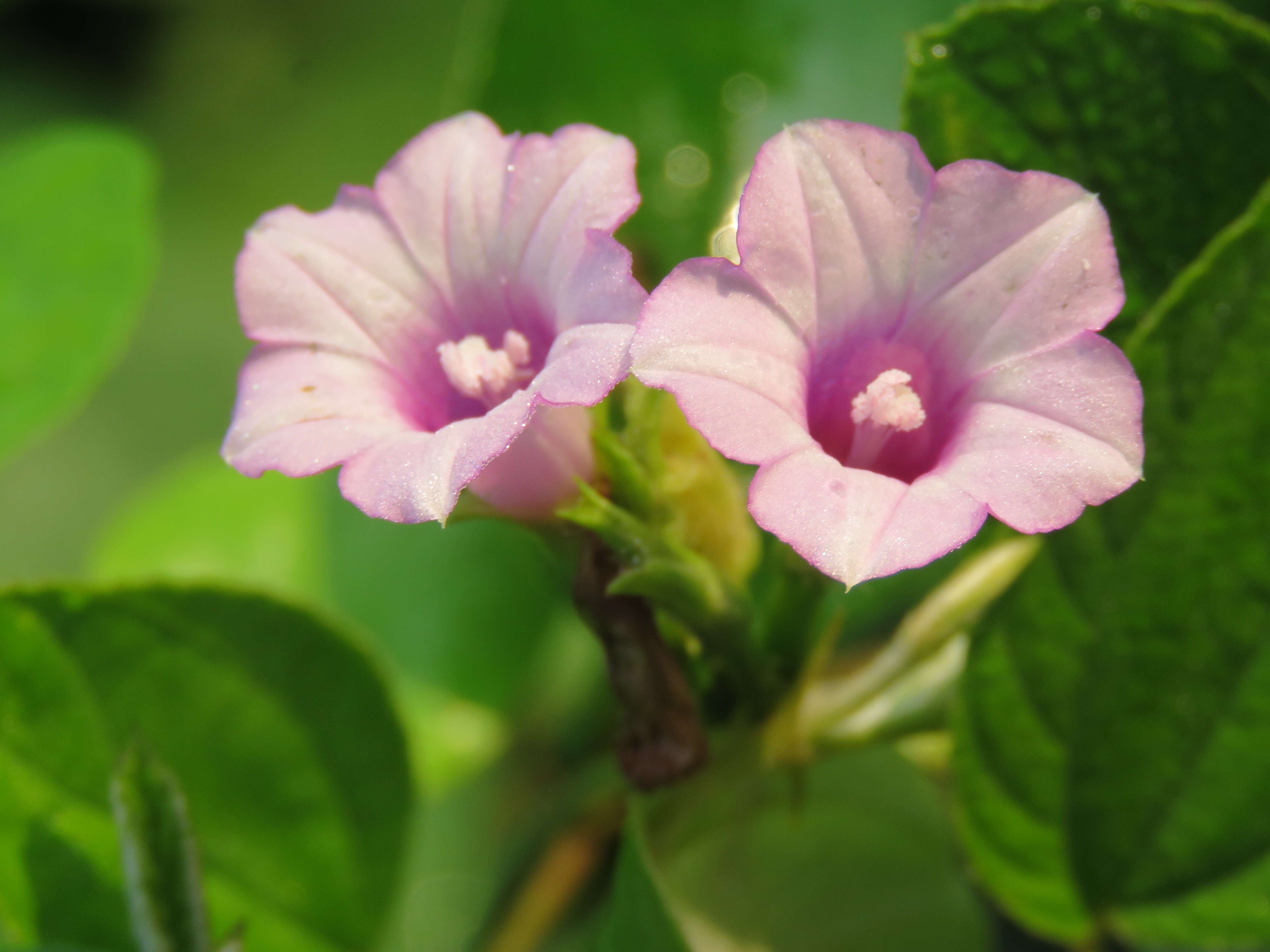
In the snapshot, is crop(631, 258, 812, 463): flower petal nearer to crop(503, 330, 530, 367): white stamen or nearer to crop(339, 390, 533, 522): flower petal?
crop(339, 390, 533, 522): flower petal

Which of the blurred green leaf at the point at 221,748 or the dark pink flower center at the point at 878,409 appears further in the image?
the blurred green leaf at the point at 221,748

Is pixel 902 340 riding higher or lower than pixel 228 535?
higher

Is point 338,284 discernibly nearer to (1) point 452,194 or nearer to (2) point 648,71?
(1) point 452,194

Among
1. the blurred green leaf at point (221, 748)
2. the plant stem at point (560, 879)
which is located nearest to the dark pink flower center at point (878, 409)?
the blurred green leaf at point (221, 748)

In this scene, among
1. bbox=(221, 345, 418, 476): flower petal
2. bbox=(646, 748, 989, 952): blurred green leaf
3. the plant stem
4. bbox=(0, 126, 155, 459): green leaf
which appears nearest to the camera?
bbox=(221, 345, 418, 476): flower petal

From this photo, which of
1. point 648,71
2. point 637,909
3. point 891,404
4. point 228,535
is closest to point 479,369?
point 891,404

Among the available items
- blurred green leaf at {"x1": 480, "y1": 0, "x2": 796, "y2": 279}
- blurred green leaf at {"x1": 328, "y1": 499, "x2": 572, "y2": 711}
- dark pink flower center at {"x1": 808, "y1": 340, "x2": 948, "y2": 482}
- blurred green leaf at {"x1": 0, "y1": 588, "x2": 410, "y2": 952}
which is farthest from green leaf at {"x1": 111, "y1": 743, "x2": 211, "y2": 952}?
blurred green leaf at {"x1": 480, "y1": 0, "x2": 796, "y2": 279}

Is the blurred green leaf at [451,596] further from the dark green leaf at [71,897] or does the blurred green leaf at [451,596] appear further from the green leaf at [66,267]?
the dark green leaf at [71,897]
